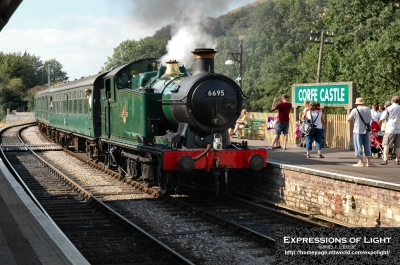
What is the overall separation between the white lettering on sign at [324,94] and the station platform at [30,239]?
31.3ft

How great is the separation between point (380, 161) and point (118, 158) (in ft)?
21.1

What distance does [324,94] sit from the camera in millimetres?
16938

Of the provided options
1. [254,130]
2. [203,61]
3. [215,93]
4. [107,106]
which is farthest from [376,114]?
[254,130]

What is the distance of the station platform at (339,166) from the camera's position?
9406 mm

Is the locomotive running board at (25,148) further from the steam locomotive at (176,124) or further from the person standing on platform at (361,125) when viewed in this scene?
→ the person standing on platform at (361,125)

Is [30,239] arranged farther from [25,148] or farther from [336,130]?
[25,148]

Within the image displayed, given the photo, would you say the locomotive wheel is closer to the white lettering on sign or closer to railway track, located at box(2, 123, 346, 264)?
railway track, located at box(2, 123, 346, 264)

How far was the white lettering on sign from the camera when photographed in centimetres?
1614

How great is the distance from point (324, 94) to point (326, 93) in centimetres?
12

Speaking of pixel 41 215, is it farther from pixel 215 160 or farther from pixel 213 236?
pixel 215 160

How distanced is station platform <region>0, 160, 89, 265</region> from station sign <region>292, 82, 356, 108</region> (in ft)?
30.9

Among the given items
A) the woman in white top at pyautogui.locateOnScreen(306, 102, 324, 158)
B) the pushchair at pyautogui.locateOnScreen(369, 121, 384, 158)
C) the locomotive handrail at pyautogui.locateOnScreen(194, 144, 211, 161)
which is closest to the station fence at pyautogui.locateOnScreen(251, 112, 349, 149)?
the pushchair at pyautogui.locateOnScreen(369, 121, 384, 158)

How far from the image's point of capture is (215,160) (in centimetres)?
1107

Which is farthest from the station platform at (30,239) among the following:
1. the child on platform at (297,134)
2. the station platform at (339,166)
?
the child on platform at (297,134)
